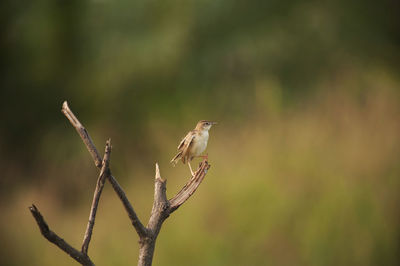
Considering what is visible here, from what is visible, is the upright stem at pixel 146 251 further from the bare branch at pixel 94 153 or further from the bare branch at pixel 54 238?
the bare branch at pixel 54 238

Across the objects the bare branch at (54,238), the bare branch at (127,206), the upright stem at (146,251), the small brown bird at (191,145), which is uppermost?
the small brown bird at (191,145)

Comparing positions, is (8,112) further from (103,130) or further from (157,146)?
(157,146)

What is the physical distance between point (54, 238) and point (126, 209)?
0.19m

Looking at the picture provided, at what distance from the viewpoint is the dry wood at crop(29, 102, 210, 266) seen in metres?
0.90

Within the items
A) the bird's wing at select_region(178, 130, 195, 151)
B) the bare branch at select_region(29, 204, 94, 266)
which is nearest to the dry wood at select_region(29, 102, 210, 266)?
the bare branch at select_region(29, 204, 94, 266)

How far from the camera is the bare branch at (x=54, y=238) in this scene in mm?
827

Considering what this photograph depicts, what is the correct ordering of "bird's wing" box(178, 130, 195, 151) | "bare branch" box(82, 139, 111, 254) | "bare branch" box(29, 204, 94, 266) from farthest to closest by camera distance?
"bird's wing" box(178, 130, 195, 151)
"bare branch" box(82, 139, 111, 254)
"bare branch" box(29, 204, 94, 266)

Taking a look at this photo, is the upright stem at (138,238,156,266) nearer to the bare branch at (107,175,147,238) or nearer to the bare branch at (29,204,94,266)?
the bare branch at (107,175,147,238)

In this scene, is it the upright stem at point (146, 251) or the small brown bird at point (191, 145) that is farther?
the small brown bird at point (191, 145)

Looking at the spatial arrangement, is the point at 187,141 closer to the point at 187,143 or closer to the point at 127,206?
the point at 187,143

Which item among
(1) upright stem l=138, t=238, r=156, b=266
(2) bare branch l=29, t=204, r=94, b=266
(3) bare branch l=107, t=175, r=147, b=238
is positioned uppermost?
(3) bare branch l=107, t=175, r=147, b=238

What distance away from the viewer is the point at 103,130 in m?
3.13

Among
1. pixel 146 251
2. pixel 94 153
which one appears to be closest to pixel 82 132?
pixel 94 153

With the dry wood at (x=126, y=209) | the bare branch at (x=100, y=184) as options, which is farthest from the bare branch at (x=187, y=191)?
the bare branch at (x=100, y=184)
